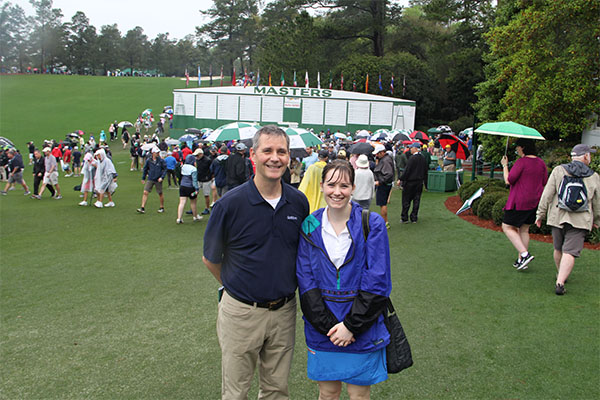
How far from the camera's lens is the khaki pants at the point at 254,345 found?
114 inches

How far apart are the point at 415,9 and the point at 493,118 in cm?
5665

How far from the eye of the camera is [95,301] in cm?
612

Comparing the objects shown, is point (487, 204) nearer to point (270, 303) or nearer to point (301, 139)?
point (301, 139)

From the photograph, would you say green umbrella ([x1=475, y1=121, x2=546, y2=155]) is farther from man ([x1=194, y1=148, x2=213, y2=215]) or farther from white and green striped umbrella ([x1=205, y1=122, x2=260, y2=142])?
white and green striped umbrella ([x1=205, y1=122, x2=260, y2=142])

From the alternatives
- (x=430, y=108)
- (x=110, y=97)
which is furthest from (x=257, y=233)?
(x=110, y=97)

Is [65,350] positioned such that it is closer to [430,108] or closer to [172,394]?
[172,394]

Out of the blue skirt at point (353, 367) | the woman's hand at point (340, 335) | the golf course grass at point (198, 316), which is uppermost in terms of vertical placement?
the woman's hand at point (340, 335)

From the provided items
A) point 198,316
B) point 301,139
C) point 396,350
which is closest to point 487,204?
point 301,139

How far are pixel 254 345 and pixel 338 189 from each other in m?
1.04

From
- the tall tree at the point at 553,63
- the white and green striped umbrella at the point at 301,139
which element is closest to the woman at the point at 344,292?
the tall tree at the point at 553,63

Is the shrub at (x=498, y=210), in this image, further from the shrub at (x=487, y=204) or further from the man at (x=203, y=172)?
the man at (x=203, y=172)

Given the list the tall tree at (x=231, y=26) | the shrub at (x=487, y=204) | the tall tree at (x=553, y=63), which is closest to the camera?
the shrub at (x=487, y=204)

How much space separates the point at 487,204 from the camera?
11.0 metres

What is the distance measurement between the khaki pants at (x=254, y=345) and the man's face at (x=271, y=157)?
2.57 feet
